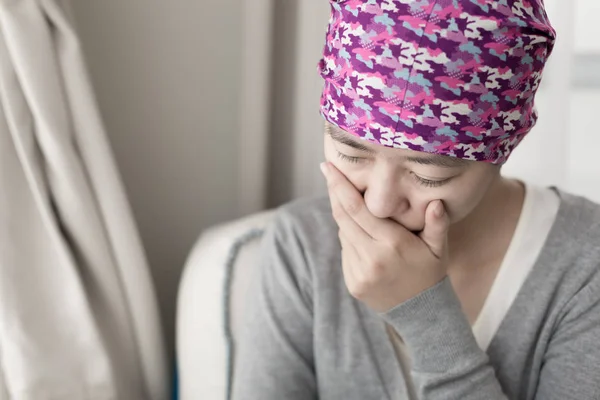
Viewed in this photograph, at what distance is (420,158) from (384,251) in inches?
5.2

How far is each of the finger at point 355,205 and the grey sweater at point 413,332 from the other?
10cm

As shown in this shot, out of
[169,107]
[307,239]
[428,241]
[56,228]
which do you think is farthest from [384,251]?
[169,107]

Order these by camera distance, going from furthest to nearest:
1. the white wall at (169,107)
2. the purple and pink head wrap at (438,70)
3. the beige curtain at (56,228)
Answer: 1. the white wall at (169,107)
2. the beige curtain at (56,228)
3. the purple and pink head wrap at (438,70)

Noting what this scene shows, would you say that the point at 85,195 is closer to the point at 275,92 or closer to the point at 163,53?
the point at 163,53

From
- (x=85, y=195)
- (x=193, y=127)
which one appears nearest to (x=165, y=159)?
(x=193, y=127)

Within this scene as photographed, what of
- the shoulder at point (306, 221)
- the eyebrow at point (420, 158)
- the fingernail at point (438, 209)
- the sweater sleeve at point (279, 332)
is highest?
the eyebrow at point (420, 158)

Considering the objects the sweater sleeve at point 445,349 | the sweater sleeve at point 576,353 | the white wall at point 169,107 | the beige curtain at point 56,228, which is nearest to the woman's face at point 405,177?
the sweater sleeve at point 445,349

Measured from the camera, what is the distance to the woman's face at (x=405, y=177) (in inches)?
30.2

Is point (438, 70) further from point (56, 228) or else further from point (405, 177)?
point (56, 228)

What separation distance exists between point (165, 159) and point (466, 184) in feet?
2.18

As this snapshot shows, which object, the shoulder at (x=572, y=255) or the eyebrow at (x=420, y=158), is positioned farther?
the shoulder at (x=572, y=255)

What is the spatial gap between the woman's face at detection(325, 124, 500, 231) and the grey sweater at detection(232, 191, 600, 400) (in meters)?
0.12

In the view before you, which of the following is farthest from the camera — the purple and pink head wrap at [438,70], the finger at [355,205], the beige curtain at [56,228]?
the beige curtain at [56,228]

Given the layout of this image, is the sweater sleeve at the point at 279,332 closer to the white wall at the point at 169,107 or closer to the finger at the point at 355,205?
the finger at the point at 355,205
